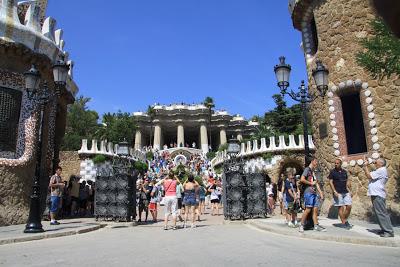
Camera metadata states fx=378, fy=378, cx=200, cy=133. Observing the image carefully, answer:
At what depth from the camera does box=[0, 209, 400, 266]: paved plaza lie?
214 inches

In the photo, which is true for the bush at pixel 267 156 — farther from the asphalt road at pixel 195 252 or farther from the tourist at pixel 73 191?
the asphalt road at pixel 195 252

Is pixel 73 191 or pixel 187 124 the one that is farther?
pixel 187 124

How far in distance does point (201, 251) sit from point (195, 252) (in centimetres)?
13

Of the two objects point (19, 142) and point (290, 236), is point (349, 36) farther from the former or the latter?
point (19, 142)

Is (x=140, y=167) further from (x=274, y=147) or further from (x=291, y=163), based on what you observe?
(x=291, y=163)

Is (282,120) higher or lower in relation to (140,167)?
higher

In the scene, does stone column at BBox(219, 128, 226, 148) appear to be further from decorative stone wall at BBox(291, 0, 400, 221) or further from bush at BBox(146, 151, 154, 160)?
decorative stone wall at BBox(291, 0, 400, 221)

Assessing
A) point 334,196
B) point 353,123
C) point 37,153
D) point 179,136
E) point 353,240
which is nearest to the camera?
point 353,240

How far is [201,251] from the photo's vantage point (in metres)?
6.34

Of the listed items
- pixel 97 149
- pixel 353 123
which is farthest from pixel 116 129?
pixel 353 123

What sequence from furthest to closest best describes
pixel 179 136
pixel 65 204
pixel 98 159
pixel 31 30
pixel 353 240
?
pixel 179 136 < pixel 98 159 < pixel 65 204 < pixel 31 30 < pixel 353 240

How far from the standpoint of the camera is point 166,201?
10.4m

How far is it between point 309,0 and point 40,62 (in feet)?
30.4

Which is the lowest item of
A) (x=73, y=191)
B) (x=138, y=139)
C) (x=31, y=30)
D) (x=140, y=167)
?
(x=73, y=191)
